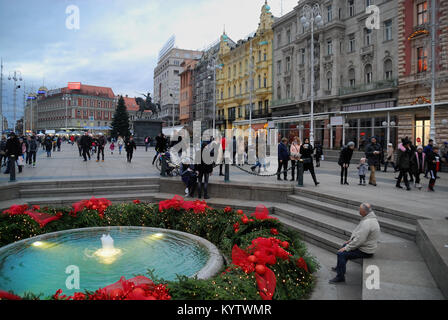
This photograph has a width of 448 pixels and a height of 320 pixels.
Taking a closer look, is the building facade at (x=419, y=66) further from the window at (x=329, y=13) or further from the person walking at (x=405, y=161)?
the person walking at (x=405, y=161)

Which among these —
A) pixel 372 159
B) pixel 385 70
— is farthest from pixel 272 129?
pixel 372 159

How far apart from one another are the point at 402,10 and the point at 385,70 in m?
5.16

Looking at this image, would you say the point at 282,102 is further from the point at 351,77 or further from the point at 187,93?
the point at 187,93

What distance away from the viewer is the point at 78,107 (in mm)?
115375

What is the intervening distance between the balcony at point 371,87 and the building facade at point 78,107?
9745 centimetres

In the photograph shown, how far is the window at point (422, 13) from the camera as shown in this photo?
87.7 feet

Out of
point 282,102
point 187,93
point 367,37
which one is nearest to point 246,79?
point 282,102

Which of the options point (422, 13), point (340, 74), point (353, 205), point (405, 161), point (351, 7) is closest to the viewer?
point (353, 205)

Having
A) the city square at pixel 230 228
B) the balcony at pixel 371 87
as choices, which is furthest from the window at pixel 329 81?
the city square at pixel 230 228

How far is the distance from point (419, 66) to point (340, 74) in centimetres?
943

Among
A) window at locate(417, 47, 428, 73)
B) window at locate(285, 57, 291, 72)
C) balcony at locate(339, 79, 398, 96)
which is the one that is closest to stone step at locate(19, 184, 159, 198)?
window at locate(417, 47, 428, 73)
